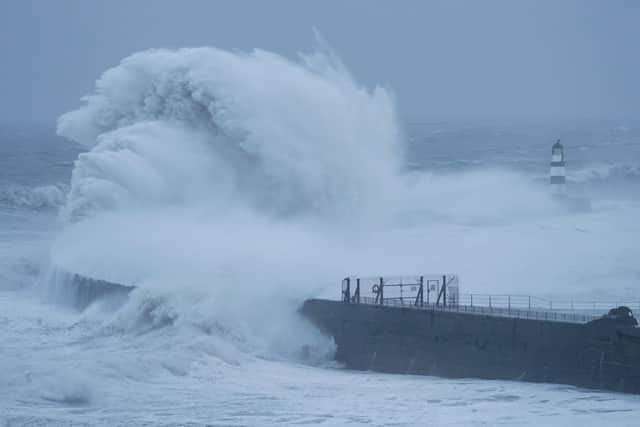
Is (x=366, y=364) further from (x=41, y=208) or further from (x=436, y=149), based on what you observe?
(x=436, y=149)

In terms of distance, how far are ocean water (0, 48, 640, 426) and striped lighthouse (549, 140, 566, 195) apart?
60 centimetres

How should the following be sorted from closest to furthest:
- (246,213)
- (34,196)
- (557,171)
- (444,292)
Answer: (444,292), (246,213), (557,171), (34,196)

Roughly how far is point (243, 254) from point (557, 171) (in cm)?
1636

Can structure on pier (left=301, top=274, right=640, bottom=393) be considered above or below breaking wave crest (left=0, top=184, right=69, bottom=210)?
below

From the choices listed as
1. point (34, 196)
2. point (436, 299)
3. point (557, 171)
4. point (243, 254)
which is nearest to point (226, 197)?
point (243, 254)

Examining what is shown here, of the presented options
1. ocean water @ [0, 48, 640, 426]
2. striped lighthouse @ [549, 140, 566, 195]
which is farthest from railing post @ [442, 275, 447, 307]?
striped lighthouse @ [549, 140, 566, 195]

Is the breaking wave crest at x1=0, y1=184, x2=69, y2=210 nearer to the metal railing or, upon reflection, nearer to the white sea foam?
the white sea foam

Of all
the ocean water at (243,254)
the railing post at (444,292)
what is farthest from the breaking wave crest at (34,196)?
the railing post at (444,292)

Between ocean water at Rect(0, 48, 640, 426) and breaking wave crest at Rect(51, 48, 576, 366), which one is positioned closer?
ocean water at Rect(0, 48, 640, 426)

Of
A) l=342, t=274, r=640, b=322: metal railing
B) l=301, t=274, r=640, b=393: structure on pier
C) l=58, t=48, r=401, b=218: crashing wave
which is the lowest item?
l=301, t=274, r=640, b=393: structure on pier

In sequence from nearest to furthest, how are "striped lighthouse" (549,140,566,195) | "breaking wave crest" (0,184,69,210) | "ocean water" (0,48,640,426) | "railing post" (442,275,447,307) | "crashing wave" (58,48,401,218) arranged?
"ocean water" (0,48,640,426)
"railing post" (442,275,447,307)
"crashing wave" (58,48,401,218)
"striped lighthouse" (549,140,566,195)
"breaking wave crest" (0,184,69,210)

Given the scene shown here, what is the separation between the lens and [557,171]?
32000 mm

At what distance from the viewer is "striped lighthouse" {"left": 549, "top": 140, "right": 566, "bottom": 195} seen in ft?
102

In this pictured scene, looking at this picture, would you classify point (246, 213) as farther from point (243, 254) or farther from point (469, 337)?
point (469, 337)
